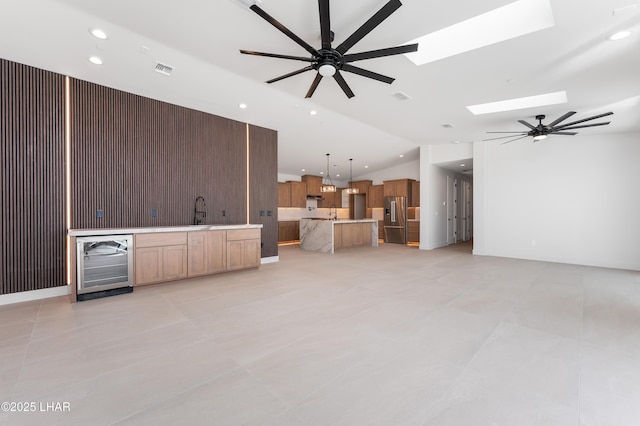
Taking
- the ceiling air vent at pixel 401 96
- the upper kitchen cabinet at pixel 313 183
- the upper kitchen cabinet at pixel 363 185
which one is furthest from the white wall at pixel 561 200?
the upper kitchen cabinet at pixel 313 183

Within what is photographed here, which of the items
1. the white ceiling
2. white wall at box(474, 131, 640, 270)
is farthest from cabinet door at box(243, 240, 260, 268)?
white wall at box(474, 131, 640, 270)

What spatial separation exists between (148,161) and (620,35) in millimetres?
6701

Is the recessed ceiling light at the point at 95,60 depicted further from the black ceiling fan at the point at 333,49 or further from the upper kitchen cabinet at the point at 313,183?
the upper kitchen cabinet at the point at 313,183

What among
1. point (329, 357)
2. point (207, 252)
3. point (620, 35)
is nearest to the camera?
point (329, 357)

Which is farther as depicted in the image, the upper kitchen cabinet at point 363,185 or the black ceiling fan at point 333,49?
the upper kitchen cabinet at point 363,185

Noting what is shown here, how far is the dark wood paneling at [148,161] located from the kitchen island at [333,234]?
300 cm

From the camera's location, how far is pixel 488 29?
3.29m

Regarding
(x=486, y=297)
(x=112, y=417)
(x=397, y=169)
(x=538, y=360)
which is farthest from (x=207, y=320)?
(x=397, y=169)

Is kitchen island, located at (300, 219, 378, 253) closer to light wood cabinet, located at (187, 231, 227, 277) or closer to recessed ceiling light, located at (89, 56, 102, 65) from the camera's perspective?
light wood cabinet, located at (187, 231, 227, 277)

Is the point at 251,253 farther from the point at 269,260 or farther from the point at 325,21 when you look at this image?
the point at 325,21

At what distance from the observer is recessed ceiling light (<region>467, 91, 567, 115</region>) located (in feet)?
15.9

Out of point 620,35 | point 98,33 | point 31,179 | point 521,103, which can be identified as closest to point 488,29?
point 620,35

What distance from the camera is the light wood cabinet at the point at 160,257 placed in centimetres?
425

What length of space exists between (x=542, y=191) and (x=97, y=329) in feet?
29.9
